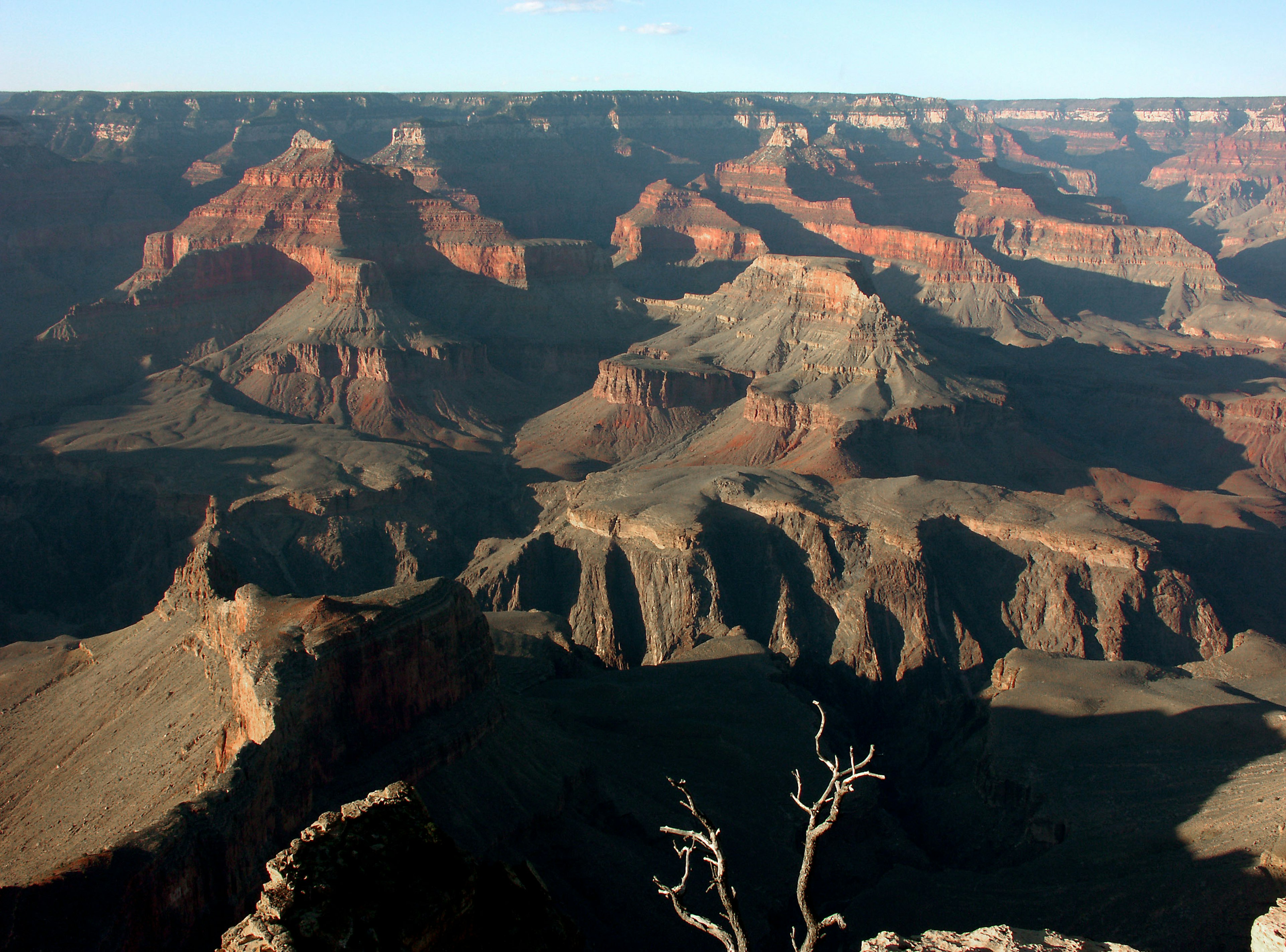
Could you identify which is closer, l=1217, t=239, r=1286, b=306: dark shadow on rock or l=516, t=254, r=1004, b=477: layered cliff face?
l=516, t=254, r=1004, b=477: layered cliff face

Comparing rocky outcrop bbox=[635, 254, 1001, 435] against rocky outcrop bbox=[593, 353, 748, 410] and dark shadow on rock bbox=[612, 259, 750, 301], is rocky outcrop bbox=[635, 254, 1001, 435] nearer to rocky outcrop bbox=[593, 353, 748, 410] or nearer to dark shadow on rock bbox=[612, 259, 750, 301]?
rocky outcrop bbox=[593, 353, 748, 410]

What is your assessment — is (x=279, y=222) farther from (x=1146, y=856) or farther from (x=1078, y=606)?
(x=1146, y=856)

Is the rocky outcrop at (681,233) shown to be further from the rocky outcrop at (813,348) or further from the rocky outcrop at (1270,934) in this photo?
the rocky outcrop at (1270,934)

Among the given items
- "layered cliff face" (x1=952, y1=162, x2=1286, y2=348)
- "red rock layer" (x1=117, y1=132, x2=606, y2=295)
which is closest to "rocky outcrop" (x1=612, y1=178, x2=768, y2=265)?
"red rock layer" (x1=117, y1=132, x2=606, y2=295)

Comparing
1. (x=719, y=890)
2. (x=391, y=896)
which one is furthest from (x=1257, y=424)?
(x=391, y=896)

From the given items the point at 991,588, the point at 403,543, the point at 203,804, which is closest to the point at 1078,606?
the point at 991,588
